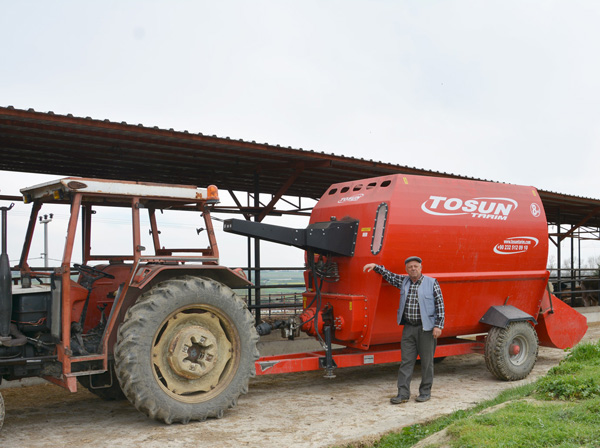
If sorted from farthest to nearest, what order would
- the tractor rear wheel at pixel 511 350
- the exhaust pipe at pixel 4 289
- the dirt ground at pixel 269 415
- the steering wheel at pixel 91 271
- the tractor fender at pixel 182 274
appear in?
the tractor rear wheel at pixel 511 350, the steering wheel at pixel 91 271, the tractor fender at pixel 182 274, the dirt ground at pixel 269 415, the exhaust pipe at pixel 4 289

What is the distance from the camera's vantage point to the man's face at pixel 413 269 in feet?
23.9

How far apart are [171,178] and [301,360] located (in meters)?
5.36

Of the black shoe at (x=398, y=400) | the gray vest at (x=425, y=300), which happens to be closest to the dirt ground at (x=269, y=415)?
the black shoe at (x=398, y=400)

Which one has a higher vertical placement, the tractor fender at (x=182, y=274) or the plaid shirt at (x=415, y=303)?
the tractor fender at (x=182, y=274)

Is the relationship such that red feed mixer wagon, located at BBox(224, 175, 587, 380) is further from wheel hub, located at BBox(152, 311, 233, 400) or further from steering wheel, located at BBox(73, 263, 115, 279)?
steering wheel, located at BBox(73, 263, 115, 279)

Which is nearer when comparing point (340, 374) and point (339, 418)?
point (339, 418)

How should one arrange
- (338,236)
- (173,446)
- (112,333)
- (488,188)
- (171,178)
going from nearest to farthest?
(173,446) < (112,333) < (338,236) < (488,188) < (171,178)

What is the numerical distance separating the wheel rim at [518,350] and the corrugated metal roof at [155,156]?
3.86 meters

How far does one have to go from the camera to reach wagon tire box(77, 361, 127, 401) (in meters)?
6.30

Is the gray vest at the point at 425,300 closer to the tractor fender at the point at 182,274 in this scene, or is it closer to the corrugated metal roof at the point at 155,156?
the tractor fender at the point at 182,274

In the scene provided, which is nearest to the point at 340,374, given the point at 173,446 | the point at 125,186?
the point at 173,446

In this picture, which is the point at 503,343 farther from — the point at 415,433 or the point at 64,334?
the point at 64,334

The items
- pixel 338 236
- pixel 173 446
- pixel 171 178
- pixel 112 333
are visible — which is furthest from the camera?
pixel 171 178

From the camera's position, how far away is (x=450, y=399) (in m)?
7.36
